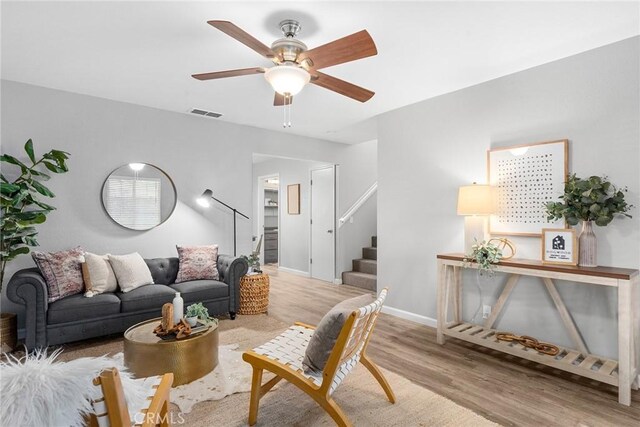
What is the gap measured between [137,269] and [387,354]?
2.68m

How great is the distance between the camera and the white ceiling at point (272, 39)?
220cm

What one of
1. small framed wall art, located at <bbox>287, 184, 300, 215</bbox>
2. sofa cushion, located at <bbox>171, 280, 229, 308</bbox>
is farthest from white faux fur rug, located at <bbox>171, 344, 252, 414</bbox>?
small framed wall art, located at <bbox>287, 184, 300, 215</bbox>

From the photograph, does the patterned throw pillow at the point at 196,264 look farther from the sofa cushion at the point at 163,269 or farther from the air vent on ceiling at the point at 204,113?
the air vent on ceiling at the point at 204,113

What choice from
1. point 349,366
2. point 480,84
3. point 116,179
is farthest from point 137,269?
point 480,84

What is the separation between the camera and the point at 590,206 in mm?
2555

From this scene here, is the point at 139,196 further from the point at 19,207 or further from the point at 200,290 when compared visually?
the point at 200,290

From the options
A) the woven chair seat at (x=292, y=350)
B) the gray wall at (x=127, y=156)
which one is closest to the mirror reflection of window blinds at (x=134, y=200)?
the gray wall at (x=127, y=156)

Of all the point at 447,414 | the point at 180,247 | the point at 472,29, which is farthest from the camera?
the point at 180,247

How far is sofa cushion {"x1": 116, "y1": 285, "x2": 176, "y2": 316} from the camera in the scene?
3.29 metres

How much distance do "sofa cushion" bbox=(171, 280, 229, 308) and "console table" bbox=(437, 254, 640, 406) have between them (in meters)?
2.36

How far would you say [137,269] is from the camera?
11.9ft

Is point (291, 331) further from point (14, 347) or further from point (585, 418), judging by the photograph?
point (14, 347)

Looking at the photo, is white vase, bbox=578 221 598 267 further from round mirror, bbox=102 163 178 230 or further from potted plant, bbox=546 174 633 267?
round mirror, bbox=102 163 178 230

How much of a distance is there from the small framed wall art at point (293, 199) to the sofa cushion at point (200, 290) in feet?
10.9
